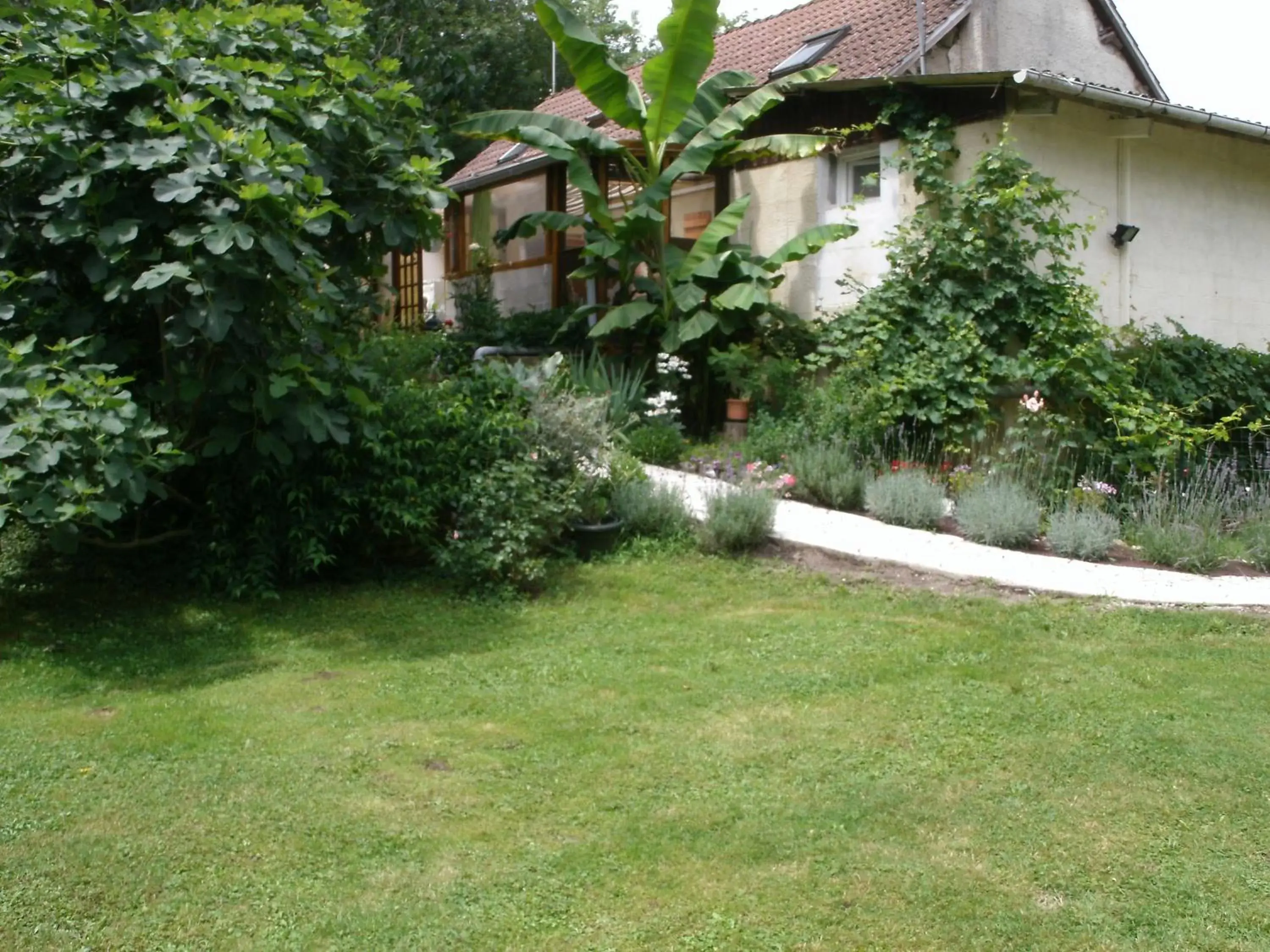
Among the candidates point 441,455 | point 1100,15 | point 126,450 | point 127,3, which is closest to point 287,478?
point 441,455

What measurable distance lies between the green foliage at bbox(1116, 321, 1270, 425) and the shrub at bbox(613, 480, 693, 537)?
546cm

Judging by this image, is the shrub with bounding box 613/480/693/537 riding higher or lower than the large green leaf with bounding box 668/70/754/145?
lower

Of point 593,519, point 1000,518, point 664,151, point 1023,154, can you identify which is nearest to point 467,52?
point 664,151

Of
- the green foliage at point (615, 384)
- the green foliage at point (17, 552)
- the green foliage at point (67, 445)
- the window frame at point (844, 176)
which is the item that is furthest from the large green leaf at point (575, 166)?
the green foliage at point (67, 445)

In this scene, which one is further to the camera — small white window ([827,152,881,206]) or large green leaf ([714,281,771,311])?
small white window ([827,152,881,206])

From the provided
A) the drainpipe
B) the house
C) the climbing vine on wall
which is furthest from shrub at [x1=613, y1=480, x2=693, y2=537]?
the drainpipe

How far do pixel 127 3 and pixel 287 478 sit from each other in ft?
27.3

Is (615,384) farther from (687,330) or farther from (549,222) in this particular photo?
(549,222)

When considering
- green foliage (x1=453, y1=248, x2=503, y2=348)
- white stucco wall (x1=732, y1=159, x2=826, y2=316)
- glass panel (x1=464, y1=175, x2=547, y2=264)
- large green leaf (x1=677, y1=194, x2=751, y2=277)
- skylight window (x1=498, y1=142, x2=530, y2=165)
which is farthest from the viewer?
skylight window (x1=498, y1=142, x2=530, y2=165)

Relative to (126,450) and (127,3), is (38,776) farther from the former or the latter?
(127,3)

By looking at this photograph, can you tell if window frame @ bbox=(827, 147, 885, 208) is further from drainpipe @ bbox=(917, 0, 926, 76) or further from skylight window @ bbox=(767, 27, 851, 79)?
skylight window @ bbox=(767, 27, 851, 79)

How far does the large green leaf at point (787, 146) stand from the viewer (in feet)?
43.1

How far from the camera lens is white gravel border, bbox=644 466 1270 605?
7984mm

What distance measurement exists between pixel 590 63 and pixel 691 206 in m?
6.99
